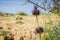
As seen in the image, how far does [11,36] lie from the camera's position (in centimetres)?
464

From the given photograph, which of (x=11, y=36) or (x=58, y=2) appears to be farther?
(x=11, y=36)

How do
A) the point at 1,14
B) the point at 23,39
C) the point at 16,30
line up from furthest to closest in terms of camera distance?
the point at 1,14 → the point at 16,30 → the point at 23,39

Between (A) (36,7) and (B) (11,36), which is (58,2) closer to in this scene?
(A) (36,7)

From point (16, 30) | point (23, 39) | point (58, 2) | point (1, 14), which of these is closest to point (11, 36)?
point (23, 39)

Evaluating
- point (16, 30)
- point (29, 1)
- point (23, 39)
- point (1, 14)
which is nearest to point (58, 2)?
point (29, 1)

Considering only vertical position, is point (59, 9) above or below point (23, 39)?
above

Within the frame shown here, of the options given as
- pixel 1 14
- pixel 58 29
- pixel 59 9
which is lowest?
pixel 1 14

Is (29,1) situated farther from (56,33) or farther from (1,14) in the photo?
(1,14)

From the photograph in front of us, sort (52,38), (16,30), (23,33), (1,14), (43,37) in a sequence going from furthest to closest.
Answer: (1,14) < (16,30) < (23,33) < (43,37) < (52,38)

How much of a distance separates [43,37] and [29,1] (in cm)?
152

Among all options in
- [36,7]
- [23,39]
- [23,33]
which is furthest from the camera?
[23,33]

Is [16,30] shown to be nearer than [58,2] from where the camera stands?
No

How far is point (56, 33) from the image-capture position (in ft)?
11.4

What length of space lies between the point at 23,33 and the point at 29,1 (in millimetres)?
2277
